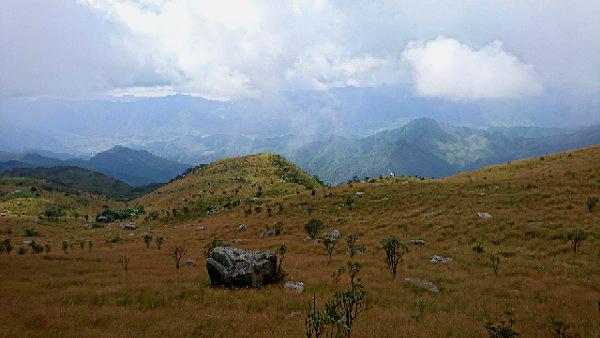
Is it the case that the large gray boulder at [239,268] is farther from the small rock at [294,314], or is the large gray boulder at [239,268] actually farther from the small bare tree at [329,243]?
the small bare tree at [329,243]

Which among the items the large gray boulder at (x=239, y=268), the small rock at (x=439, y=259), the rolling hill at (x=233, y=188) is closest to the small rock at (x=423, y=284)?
the small rock at (x=439, y=259)

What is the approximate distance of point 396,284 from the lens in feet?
77.8

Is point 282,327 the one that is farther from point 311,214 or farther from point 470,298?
point 311,214

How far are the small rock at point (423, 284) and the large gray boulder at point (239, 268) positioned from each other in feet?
31.0

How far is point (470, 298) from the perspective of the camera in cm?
2002

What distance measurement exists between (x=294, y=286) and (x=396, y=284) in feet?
22.0

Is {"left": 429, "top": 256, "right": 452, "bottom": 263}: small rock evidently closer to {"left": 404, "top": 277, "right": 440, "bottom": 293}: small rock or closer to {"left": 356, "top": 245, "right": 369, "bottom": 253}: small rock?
{"left": 404, "top": 277, "right": 440, "bottom": 293}: small rock

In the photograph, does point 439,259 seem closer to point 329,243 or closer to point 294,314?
point 329,243

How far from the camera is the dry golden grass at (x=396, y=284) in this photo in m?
15.7

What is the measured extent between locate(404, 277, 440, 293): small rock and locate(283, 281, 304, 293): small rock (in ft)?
23.7

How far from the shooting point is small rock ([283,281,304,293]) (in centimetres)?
→ 2267

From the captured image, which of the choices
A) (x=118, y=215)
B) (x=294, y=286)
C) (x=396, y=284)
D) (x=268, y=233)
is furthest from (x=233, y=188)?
(x=396, y=284)

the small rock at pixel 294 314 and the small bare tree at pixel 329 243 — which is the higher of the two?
the small bare tree at pixel 329 243

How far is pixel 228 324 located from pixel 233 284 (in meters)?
7.68
